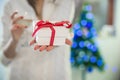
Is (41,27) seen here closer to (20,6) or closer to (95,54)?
(20,6)

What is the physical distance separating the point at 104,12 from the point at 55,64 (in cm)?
98

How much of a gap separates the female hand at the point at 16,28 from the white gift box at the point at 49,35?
0.09 metres

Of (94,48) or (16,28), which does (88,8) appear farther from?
(16,28)

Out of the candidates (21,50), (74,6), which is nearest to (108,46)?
(74,6)

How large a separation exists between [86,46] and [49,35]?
0.86 m

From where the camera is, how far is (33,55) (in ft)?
5.10

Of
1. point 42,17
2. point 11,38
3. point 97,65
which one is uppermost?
point 42,17

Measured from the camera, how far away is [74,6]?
1622 millimetres

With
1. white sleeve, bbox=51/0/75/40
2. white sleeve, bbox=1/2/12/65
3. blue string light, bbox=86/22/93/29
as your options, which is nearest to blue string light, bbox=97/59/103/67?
blue string light, bbox=86/22/93/29

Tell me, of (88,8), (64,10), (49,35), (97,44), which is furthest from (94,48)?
(49,35)

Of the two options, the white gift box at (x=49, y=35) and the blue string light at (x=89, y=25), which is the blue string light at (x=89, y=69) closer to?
the blue string light at (x=89, y=25)

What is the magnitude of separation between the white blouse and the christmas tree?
587 millimetres

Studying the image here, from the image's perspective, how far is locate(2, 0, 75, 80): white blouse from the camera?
1.54 m

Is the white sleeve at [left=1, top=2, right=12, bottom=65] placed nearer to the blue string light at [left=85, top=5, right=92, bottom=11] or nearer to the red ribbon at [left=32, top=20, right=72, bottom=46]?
the red ribbon at [left=32, top=20, right=72, bottom=46]
